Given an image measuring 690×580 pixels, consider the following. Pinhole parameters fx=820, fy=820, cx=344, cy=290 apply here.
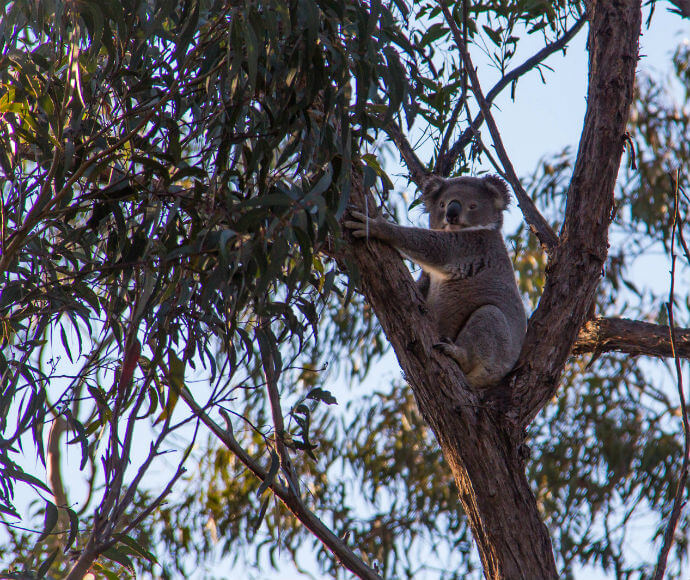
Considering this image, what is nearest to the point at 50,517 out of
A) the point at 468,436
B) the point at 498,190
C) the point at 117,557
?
the point at 117,557

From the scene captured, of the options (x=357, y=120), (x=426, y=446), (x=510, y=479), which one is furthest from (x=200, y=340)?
(x=426, y=446)

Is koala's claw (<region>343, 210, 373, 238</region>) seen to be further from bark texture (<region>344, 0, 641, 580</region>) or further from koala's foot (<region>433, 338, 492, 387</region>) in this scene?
koala's foot (<region>433, 338, 492, 387</region>)

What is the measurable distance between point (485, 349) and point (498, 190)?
119cm

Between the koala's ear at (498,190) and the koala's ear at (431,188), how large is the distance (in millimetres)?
292

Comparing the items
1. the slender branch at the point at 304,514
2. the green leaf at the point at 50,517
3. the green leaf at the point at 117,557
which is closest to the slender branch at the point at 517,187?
the slender branch at the point at 304,514

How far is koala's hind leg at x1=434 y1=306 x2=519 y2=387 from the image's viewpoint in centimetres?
338

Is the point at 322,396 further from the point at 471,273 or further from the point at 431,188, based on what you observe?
the point at 431,188

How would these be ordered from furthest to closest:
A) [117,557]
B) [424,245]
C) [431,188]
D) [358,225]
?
[431,188] < [424,245] < [358,225] < [117,557]

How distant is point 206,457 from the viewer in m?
5.55

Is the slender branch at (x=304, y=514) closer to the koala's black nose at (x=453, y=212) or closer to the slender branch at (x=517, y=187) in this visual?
the slender branch at (x=517, y=187)

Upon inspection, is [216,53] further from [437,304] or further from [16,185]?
[437,304]

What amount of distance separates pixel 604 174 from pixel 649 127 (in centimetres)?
433

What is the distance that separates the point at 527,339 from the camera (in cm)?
271

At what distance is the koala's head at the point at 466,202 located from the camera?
4109 millimetres
